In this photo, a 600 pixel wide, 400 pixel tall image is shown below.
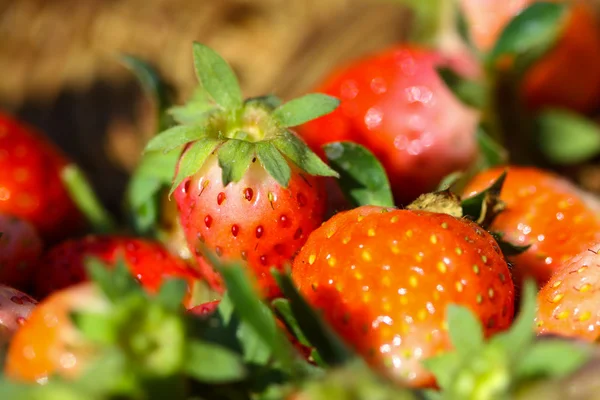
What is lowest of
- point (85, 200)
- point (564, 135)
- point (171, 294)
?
point (564, 135)

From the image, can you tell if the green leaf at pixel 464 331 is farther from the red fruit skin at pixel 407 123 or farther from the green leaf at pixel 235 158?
the red fruit skin at pixel 407 123

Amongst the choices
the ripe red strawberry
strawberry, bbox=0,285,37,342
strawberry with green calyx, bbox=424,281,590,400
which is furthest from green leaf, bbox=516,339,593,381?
strawberry, bbox=0,285,37,342

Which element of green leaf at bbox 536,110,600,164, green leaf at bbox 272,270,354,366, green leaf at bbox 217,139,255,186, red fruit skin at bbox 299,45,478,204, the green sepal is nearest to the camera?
green leaf at bbox 272,270,354,366

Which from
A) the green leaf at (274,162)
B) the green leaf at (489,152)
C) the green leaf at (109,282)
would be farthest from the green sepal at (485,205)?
the green leaf at (109,282)

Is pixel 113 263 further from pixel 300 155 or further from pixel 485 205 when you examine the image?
pixel 485 205

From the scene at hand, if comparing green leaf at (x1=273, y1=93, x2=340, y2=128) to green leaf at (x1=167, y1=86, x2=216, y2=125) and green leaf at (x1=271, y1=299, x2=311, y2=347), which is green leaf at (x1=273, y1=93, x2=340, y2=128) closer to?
green leaf at (x1=167, y1=86, x2=216, y2=125)

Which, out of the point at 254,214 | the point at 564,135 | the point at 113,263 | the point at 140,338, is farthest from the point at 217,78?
the point at 564,135

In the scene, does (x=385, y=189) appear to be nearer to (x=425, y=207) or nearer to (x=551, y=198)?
(x=425, y=207)
